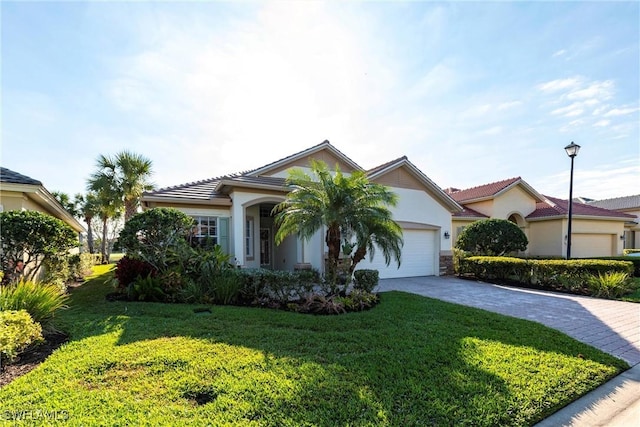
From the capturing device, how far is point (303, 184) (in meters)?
9.25

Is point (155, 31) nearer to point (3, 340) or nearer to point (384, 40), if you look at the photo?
point (384, 40)

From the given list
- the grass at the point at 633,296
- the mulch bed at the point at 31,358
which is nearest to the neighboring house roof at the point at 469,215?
the grass at the point at 633,296

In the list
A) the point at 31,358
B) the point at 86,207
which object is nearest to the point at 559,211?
the point at 31,358

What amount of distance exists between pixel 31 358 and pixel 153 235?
5466 mm

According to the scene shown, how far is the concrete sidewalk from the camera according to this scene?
12.2 ft

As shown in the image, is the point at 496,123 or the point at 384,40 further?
the point at 496,123

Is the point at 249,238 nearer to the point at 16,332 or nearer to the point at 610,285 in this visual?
the point at 16,332

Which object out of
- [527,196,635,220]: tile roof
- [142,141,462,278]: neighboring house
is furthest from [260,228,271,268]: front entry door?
[527,196,635,220]: tile roof

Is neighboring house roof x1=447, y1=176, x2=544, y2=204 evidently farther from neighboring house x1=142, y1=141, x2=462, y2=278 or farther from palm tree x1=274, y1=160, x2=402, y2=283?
palm tree x1=274, y1=160, x2=402, y2=283

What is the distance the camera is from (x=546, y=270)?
12.6 meters

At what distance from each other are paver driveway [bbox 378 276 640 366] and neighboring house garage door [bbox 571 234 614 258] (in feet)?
45.4

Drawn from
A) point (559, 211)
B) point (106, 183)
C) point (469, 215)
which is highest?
point (106, 183)

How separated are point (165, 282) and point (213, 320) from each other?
3.28 metres

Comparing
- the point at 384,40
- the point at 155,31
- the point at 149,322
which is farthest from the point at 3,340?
the point at 384,40
